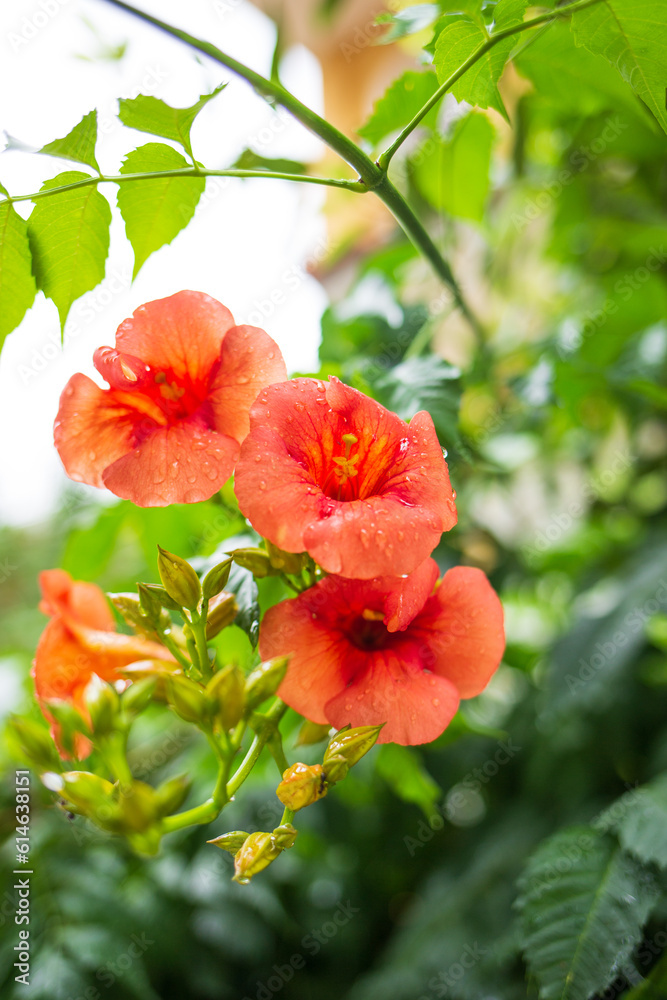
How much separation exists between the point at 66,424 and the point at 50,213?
18cm

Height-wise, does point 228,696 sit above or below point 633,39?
below

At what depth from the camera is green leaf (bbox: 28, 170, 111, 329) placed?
518 millimetres

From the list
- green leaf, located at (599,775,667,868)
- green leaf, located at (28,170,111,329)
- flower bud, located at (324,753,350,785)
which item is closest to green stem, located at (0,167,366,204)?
green leaf, located at (28,170,111,329)

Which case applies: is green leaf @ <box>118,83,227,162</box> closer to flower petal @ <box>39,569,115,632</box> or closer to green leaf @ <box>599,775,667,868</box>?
flower petal @ <box>39,569,115,632</box>

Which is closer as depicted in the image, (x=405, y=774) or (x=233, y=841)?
(x=233, y=841)

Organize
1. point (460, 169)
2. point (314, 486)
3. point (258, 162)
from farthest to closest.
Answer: point (460, 169)
point (258, 162)
point (314, 486)

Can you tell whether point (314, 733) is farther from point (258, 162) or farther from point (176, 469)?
point (258, 162)

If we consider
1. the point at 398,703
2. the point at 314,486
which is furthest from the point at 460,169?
the point at 398,703

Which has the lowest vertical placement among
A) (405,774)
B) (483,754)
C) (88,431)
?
(483,754)

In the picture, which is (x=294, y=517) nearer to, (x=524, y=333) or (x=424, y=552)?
(x=424, y=552)

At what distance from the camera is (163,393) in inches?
20.9

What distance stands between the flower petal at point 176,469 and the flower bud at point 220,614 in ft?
0.29

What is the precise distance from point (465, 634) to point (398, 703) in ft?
0.28

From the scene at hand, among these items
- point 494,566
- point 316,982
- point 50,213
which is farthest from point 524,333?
point 316,982
